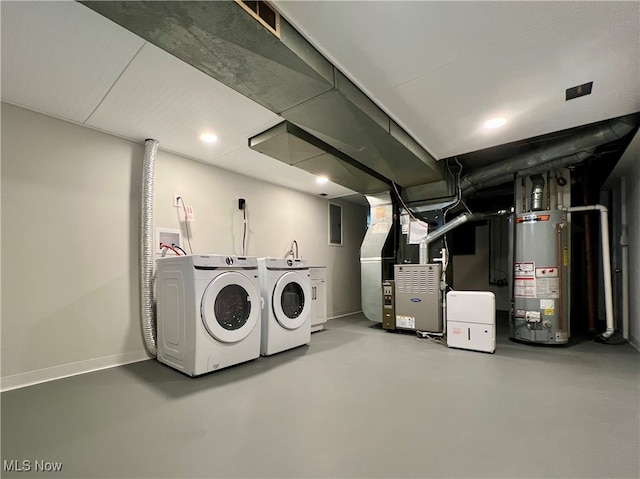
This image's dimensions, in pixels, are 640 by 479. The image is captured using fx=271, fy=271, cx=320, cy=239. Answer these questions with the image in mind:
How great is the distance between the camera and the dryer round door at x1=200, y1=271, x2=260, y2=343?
229 cm

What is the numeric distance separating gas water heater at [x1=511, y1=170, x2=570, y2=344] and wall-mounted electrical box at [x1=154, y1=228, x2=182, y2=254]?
4.03m

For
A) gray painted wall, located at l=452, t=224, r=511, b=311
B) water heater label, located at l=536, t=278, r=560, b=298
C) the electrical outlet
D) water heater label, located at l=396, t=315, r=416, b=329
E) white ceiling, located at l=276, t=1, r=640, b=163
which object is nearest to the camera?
white ceiling, located at l=276, t=1, r=640, b=163

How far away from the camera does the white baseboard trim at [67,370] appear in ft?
6.73

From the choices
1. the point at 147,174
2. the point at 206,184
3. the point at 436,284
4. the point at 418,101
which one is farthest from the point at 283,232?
the point at 418,101

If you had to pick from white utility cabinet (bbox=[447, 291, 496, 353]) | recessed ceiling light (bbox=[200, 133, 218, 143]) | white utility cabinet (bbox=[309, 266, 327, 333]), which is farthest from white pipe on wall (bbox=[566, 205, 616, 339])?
recessed ceiling light (bbox=[200, 133, 218, 143])

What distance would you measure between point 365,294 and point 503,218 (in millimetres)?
3762

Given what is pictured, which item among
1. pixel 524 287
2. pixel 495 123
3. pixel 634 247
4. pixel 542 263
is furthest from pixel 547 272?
pixel 495 123

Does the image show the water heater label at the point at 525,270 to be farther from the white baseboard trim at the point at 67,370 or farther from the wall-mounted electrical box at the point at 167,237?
the white baseboard trim at the point at 67,370

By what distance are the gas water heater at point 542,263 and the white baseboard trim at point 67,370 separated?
166 inches

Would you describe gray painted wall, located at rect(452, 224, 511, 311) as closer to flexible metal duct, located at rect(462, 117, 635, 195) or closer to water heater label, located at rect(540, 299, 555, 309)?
flexible metal duct, located at rect(462, 117, 635, 195)

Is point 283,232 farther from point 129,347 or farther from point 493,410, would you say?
point 493,410

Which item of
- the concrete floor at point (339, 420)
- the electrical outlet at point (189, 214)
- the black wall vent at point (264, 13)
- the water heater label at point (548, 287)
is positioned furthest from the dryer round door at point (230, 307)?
the water heater label at point (548, 287)

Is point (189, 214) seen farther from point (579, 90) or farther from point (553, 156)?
point (553, 156)

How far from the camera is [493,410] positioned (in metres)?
1.69
